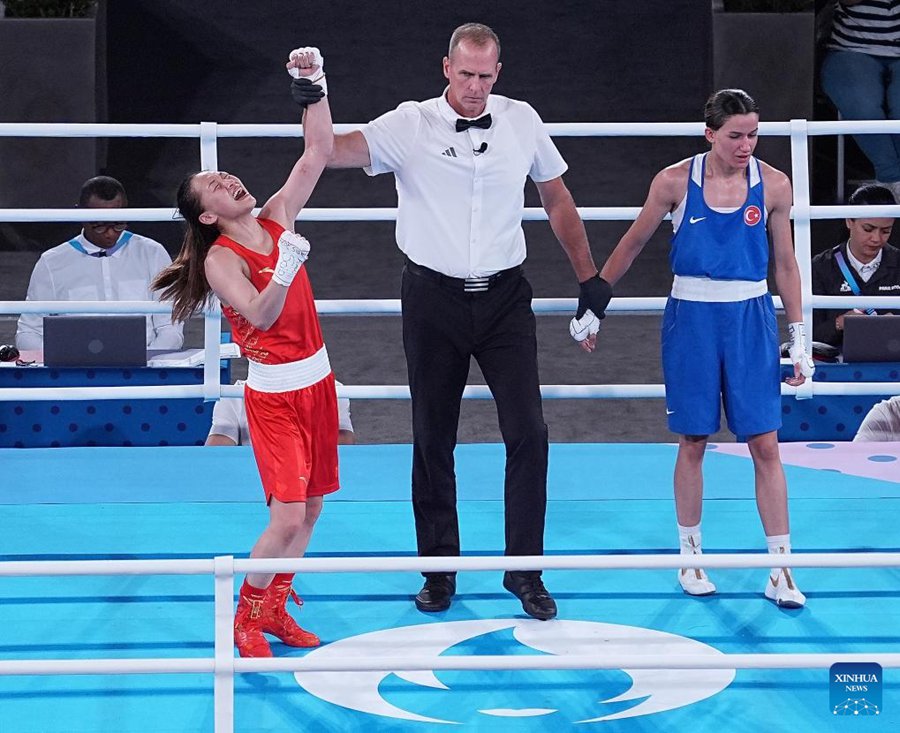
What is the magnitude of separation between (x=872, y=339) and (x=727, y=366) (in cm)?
165

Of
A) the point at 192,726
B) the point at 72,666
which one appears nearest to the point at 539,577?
the point at 192,726

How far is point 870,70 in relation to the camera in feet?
26.3

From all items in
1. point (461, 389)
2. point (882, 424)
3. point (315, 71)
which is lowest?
point (882, 424)

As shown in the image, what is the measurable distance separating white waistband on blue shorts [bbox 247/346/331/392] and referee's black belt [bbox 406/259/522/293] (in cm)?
39

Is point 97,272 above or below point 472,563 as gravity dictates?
above

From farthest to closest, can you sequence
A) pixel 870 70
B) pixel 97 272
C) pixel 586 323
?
1. pixel 870 70
2. pixel 97 272
3. pixel 586 323

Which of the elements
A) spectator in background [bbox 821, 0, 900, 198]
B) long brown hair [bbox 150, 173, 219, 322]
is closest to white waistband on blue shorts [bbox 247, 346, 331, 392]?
long brown hair [bbox 150, 173, 219, 322]

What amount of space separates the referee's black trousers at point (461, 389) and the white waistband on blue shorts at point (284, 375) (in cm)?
35

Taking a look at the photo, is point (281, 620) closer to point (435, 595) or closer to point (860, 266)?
point (435, 595)

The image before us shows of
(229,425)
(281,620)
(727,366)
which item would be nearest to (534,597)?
(281,620)

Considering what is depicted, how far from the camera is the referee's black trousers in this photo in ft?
10.8

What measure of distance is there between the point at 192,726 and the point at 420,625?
26.3 inches

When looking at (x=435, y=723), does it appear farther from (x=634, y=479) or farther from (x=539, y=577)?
(x=634, y=479)

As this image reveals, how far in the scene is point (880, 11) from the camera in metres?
7.86
